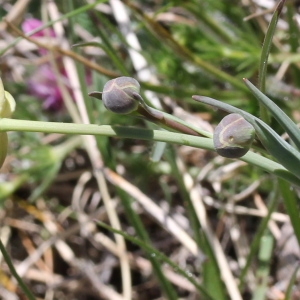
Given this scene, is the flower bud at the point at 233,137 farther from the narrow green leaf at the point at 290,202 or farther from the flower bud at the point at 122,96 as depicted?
the narrow green leaf at the point at 290,202

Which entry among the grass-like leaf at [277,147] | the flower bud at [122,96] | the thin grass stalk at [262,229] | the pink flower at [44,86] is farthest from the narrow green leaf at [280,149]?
the pink flower at [44,86]

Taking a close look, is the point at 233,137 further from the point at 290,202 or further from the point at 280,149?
the point at 290,202

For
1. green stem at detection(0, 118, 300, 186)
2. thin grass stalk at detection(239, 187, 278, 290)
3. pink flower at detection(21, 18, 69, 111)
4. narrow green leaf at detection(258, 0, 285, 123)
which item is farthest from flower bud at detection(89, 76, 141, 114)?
pink flower at detection(21, 18, 69, 111)

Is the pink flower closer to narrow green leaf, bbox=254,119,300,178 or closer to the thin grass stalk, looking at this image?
the thin grass stalk

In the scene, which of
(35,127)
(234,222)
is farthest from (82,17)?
(35,127)

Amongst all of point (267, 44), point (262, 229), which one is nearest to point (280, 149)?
point (267, 44)
